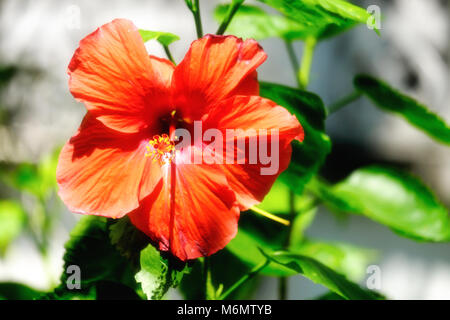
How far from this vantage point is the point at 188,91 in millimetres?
435

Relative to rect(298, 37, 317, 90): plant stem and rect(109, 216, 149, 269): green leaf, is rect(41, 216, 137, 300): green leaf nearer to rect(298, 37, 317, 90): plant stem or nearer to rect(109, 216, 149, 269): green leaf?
rect(109, 216, 149, 269): green leaf

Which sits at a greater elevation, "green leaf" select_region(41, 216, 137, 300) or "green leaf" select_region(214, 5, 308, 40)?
"green leaf" select_region(214, 5, 308, 40)

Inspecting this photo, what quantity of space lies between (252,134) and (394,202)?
451 mm

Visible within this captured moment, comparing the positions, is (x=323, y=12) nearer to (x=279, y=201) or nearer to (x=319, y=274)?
(x=319, y=274)

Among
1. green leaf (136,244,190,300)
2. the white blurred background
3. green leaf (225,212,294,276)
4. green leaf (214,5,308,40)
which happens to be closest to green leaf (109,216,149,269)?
green leaf (136,244,190,300)

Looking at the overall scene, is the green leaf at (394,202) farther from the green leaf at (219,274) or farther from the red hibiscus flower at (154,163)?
the red hibiscus flower at (154,163)

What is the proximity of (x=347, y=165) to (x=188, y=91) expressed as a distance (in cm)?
115

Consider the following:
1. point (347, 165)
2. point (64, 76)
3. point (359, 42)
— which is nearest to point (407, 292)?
point (347, 165)

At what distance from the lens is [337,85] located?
1.45m

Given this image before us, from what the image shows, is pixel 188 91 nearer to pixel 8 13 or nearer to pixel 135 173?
pixel 135 173

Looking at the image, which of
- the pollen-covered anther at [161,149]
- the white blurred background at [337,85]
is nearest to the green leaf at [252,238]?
the pollen-covered anther at [161,149]

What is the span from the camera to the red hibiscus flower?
0.41 metres

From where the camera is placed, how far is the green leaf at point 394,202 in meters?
0.66

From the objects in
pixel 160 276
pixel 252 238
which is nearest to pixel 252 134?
pixel 160 276
